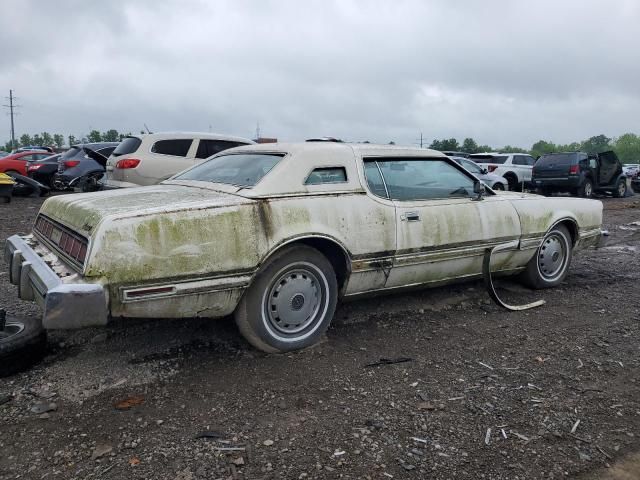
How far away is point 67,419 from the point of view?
268cm

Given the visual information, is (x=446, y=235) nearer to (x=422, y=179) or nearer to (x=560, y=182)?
(x=422, y=179)

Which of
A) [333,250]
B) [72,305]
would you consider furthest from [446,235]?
[72,305]

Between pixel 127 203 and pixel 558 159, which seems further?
pixel 558 159

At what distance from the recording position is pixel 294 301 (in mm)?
3512

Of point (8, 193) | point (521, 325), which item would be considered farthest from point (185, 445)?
point (8, 193)

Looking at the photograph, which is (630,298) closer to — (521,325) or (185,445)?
(521,325)

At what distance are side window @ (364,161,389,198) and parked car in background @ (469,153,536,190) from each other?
14.2 meters

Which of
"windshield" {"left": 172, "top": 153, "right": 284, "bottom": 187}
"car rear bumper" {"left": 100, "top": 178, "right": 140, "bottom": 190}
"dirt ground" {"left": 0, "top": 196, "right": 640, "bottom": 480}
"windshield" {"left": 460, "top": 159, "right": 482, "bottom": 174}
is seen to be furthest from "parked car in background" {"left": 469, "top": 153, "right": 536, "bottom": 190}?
"windshield" {"left": 172, "top": 153, "right": 284, "bottom": 187}

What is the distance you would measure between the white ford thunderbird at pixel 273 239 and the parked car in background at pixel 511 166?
1344 cm

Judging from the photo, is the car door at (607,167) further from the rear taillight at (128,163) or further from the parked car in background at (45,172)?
the parked car in background at (45,172)

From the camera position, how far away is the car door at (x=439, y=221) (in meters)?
3.98

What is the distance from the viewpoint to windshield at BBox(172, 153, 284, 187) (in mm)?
3684

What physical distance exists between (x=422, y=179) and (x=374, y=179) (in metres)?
0.57

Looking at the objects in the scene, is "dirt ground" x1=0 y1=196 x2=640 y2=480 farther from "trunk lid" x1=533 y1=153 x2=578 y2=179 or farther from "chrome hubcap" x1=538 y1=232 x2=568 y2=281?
"trunk lid" x1=533 y1=153 x2=578 y2=179
